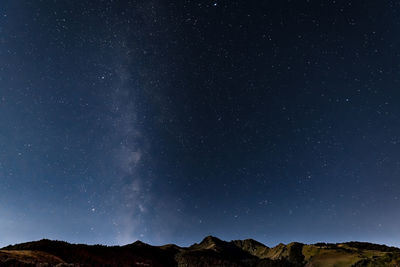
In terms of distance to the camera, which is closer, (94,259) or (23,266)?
(23,266)

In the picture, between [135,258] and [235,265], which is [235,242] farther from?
[135,258]

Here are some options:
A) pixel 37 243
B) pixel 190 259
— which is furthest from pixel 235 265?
pixel 37 243

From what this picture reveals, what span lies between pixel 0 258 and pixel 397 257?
2518 inches

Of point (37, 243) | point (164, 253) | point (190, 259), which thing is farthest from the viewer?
point (164, 253)

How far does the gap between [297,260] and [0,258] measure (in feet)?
257

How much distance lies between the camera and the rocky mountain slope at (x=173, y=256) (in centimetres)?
4759

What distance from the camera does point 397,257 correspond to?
42125mm

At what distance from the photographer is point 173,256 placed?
116188 mm

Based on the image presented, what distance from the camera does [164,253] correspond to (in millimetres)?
116750

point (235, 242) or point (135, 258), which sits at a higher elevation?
point (235, 242)

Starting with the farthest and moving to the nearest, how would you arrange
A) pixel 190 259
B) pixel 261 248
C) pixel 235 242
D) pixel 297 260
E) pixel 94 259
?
pixel 235 242, pixel 261 248, pixel 190 259, pixel 297 260, pixel 94 259

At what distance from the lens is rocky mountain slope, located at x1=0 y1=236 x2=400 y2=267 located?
47.6 meters

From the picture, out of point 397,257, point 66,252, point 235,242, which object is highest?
point 235,242

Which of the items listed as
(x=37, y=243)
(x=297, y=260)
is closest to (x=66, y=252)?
(x=37, y=243)
